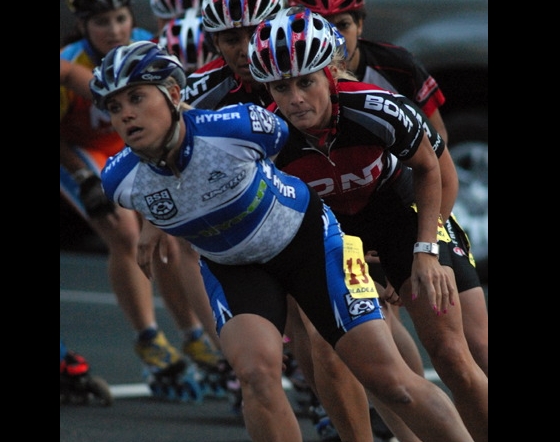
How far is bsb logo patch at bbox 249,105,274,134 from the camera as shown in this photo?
6215 millimetres

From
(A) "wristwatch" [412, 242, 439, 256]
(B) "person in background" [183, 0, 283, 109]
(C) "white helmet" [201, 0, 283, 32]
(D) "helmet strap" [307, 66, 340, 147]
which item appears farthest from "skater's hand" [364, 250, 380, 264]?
(C) "white helmet" [201, 0, 283, 32]

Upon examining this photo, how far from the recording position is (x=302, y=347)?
7367 millimetres

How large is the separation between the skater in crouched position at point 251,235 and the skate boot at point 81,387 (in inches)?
115

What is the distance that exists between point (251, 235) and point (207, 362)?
3.39m

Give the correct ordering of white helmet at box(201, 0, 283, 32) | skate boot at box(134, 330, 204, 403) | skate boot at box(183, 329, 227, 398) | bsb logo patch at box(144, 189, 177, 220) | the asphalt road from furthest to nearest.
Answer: skate boot at box(183, 329, 227, 398) → skate boot at box(134, 330, 204, 403) → the asphalt road → white helmet at box(201, 0, 283, 32) → bsb logo patch at box(144, 189, 177, 220)

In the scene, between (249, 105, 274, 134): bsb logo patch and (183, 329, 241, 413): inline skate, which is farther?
(183, 329, 241, 413): inline skate

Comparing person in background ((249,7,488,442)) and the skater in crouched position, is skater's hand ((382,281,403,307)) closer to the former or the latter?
person in background ((249,7,488,442))

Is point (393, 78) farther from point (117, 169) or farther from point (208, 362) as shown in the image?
point (208, 362)

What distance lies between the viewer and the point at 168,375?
952 cm

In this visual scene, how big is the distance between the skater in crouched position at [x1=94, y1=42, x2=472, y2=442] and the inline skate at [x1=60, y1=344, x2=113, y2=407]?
115 inches

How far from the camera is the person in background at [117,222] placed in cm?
953

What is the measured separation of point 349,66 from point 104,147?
8.95 feet

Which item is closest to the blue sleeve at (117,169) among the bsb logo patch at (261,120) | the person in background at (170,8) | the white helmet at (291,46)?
the bsb logo patch at (261,120)
